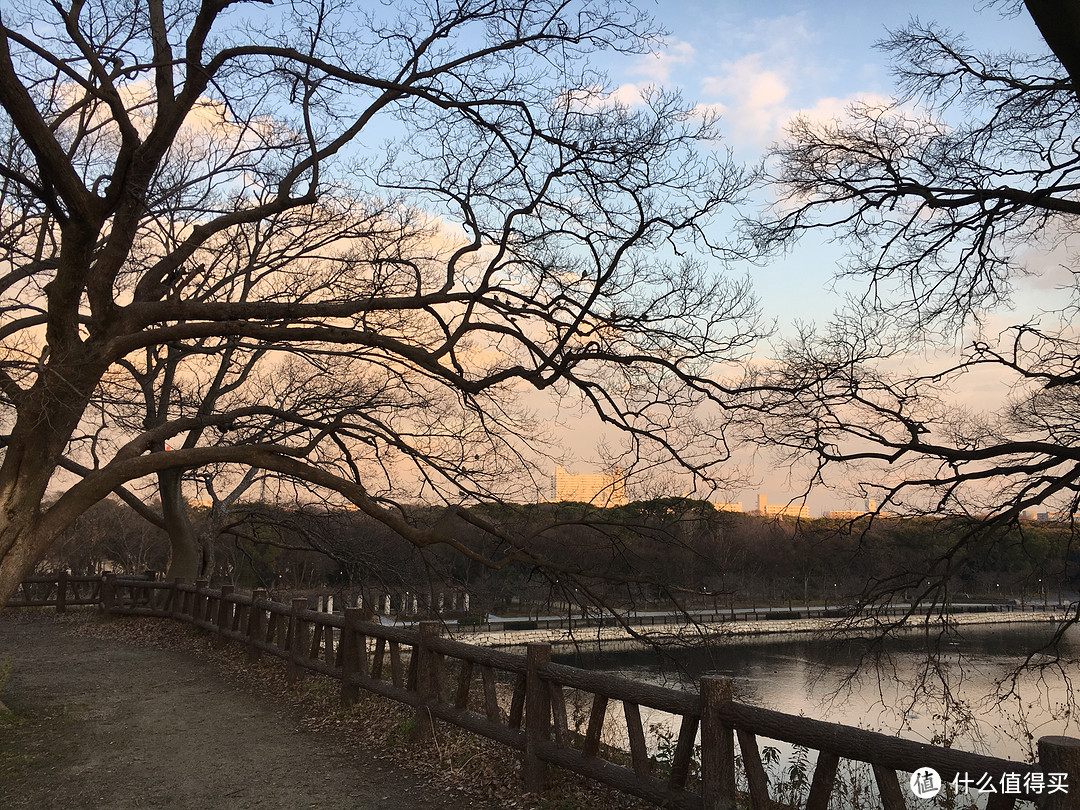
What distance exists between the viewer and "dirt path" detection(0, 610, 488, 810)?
6.55 meters

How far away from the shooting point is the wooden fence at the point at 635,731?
3.83 metres

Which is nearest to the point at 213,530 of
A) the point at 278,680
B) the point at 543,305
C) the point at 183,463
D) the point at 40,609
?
the point at 40,609

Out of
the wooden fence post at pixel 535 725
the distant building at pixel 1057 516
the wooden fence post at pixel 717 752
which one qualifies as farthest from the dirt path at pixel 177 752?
the distant building at pixel 1057 516

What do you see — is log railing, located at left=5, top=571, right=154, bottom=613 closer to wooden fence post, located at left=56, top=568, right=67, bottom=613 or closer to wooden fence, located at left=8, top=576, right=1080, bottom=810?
wooden fence post, located at left=56, top=568, right=67, bottom=613

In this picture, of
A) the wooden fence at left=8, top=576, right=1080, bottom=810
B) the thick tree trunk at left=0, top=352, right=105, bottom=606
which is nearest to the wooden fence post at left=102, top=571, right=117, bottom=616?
the wooden fence at left=8, top=576, right=1080, bottom=810

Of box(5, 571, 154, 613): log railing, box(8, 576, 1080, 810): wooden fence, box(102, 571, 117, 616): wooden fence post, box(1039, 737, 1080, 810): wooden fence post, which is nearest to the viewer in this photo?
box(1039, 737, 1080, 810): wooden fence post

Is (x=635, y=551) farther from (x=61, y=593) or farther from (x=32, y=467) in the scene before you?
(x=61, y=593)

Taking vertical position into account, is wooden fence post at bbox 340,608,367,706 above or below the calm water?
above

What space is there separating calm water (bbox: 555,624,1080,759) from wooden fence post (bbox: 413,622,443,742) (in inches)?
61.7

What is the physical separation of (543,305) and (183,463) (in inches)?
181

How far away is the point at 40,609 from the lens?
22547 mm

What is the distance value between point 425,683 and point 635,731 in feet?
10.2

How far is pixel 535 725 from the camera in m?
6.55

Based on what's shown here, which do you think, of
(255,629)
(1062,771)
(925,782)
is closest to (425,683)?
(925,782)
